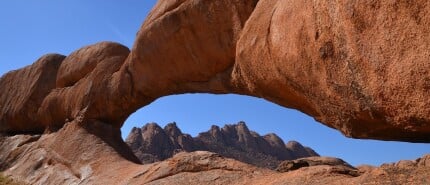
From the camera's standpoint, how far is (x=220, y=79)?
54.9ft

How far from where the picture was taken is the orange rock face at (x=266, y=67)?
681cm

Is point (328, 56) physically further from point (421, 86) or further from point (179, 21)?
point (179, 21)

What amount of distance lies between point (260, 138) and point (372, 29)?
72.0 meters

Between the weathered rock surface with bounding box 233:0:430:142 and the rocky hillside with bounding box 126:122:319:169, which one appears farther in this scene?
the rocky hillside with bounding box 126:122:319:169

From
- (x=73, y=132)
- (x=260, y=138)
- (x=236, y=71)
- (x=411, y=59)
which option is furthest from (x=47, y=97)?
(x=260, y=138)

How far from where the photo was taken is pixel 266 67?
11.1m

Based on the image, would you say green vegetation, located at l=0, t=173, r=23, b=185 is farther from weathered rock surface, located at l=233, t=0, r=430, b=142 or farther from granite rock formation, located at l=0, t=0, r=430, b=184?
weathered rock surface, located at l=233, t=0, r=430, b=142

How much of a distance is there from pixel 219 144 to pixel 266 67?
196 feet

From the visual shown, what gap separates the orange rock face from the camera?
6.81m

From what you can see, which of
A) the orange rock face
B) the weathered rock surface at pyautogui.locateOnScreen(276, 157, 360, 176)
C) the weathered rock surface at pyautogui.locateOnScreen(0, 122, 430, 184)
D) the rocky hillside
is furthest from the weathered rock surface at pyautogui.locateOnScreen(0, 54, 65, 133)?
the rocky hillside

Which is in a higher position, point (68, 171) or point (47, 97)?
point (47, 97)

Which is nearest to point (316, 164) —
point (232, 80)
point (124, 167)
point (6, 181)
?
point (232, 80)

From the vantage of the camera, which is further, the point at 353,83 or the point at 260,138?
the point at 260,138

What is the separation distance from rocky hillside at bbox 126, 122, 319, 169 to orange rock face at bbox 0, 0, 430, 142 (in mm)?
35108
